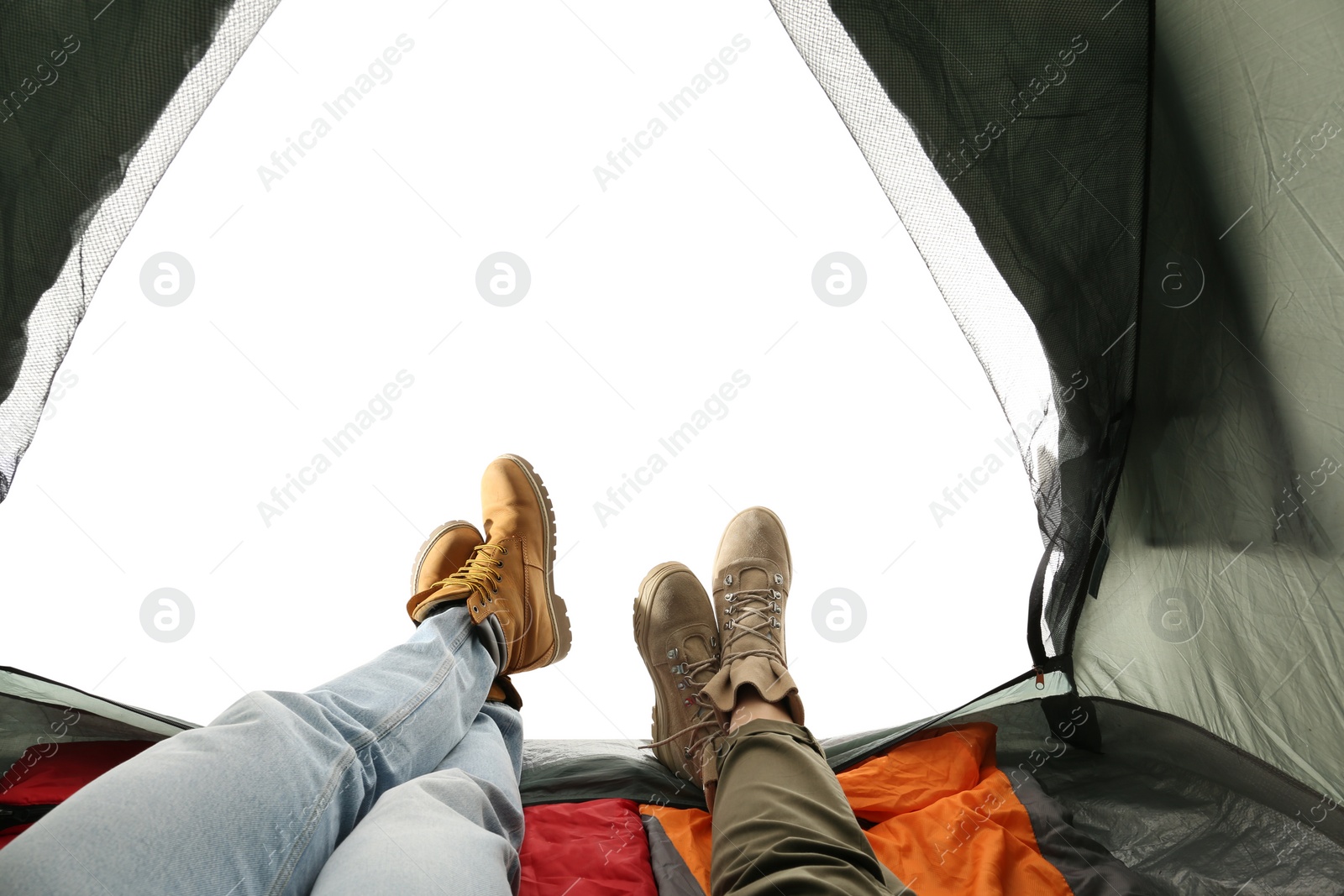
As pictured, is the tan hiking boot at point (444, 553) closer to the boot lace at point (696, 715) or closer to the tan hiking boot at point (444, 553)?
the tan hiking boot at point (444, 553)

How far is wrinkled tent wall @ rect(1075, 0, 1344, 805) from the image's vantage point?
0.65 m

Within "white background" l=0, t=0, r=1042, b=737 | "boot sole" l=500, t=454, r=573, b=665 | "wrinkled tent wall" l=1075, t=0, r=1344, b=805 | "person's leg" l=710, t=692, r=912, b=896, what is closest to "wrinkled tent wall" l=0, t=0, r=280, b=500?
"white background" l=0, t=0, r=1042, b=737

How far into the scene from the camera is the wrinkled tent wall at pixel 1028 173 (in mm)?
791

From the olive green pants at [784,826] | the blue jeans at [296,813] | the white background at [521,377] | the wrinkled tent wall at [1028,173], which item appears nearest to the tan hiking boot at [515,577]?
the white background at [521,377]

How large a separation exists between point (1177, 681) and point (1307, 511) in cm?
28

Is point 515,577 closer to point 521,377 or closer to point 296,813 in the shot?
point 521,377

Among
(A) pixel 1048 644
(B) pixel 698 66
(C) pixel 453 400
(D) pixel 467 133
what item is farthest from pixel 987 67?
(C) pixel 453 400

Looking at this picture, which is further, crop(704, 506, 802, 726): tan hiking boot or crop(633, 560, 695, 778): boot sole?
crop(633, 560, 695, 778): boot sole

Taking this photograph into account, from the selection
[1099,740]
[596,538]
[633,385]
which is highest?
[633,385]

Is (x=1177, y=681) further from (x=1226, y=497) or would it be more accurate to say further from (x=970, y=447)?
(x=970, y=447)

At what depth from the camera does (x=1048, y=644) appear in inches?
40.1

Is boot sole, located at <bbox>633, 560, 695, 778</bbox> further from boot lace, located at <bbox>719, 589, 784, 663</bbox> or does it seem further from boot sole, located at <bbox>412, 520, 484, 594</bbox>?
boot sole, located at <bbox>412, 520, 484, 594</bbox>

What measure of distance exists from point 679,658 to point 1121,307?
785mm

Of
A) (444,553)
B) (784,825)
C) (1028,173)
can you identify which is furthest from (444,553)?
(1028,173)
